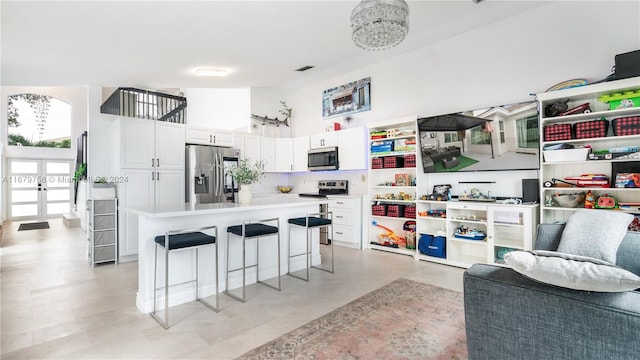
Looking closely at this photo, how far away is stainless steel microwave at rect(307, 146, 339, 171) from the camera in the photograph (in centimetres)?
567

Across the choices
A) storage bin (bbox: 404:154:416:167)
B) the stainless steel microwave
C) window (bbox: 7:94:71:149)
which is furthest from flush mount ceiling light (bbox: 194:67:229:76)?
window (bbox: 7:94:71:149)

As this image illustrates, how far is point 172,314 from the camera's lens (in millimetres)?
2754

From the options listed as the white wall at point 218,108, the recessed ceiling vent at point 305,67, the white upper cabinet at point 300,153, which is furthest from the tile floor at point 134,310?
the white wall at point 218,108

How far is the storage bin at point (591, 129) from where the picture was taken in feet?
10.6

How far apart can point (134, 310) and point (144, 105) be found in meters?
5.06

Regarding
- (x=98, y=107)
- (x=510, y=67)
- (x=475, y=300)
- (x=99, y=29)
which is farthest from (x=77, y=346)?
(x=510, y=67)

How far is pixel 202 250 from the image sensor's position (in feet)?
10.5

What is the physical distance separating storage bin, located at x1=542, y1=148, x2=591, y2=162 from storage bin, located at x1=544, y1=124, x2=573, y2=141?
0.47 feet

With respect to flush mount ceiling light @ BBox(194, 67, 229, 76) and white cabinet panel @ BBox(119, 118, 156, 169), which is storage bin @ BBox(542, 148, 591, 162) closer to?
flush mount ceiling light @ BBox(194, 67, 229, 76)

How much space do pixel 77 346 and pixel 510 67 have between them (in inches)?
205

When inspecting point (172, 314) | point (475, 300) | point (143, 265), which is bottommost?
point (172, 314)

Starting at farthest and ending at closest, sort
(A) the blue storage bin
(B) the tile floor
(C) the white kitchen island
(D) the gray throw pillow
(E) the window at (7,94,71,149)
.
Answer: (E) the window at (7,94,71,149)
(A) the blue storage bin
(C) the white kitchen island
(B) the tile floor
(D) the gray throw pillow

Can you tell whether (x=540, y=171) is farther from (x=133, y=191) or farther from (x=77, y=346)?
(x=133, y=191)

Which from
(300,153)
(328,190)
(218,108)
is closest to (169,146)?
(300,153)
